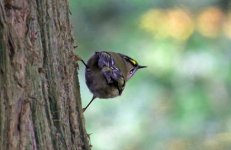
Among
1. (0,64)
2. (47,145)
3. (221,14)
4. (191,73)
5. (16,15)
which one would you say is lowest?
(47,145)

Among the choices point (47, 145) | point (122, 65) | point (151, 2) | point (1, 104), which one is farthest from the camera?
point (151, 2)

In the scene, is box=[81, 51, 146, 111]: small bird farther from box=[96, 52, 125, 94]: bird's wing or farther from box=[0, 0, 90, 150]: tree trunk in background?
box=[0, 0, 90, 150]: tree trunk in background

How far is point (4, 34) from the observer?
7.70 feet

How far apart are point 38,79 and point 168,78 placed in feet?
9.88


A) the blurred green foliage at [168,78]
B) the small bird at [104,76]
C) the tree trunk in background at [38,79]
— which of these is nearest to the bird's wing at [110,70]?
the small bird at [104,76]

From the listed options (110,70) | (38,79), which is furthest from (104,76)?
(38,79)

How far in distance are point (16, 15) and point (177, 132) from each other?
3375mm

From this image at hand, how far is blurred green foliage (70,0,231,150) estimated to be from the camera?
17.8ft

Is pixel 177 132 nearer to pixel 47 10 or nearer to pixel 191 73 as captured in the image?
pixel 191 73

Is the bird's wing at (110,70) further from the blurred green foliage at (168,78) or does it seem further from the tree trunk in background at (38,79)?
the tree trunk in background at (38,79)

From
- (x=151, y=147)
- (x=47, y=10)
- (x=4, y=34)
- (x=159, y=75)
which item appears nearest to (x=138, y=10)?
(x=159, y=75)

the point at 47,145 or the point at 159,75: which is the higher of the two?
the point at 159,75

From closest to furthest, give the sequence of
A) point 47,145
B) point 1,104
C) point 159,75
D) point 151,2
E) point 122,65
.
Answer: point 1,104, point 47,145, point 122,65, point 159,75, point 151,2

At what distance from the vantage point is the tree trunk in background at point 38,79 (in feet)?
7.72
